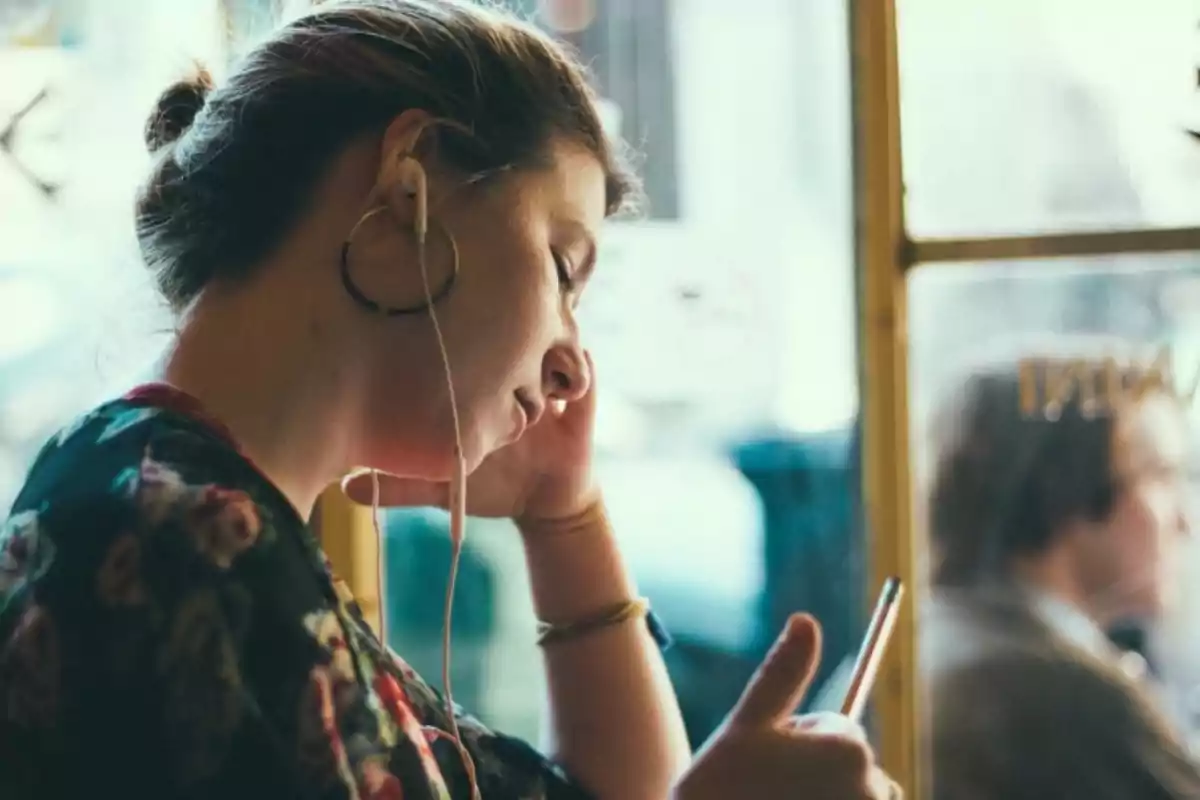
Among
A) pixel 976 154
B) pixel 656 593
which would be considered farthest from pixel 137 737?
pixel 976 154

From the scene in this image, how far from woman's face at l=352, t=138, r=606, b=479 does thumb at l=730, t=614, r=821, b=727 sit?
0.18 meters

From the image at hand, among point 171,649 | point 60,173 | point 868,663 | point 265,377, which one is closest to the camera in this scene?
point 171,649

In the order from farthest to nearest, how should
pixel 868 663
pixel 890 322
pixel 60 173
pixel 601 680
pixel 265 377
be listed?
pixel 60 173
pixel 890 322
pixel 601 680
pixel 868 663
pixel 265 377

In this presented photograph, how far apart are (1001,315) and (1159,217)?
0.14m

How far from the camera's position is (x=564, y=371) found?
763 millimetres

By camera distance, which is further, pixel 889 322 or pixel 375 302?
pixel 889 322

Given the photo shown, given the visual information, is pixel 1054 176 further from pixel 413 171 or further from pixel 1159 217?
pixel 413 171

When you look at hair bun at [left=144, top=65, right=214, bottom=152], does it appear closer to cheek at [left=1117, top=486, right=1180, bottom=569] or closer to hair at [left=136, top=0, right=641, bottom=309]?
hair at [left=136, top=0, right=641, bottom=309]

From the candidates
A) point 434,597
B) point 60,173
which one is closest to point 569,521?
point 434,597

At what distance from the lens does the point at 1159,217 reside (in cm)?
109

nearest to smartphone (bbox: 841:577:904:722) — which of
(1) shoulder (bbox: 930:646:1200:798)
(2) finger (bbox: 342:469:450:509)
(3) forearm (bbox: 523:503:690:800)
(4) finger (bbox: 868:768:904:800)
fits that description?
(4) finger (bbox: 868:768:904:800)

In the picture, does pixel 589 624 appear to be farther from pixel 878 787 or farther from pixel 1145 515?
pixel 1145 515

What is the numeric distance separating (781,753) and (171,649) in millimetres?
292

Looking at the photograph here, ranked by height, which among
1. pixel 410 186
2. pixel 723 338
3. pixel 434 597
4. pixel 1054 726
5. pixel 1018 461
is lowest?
pixel 1054 726
